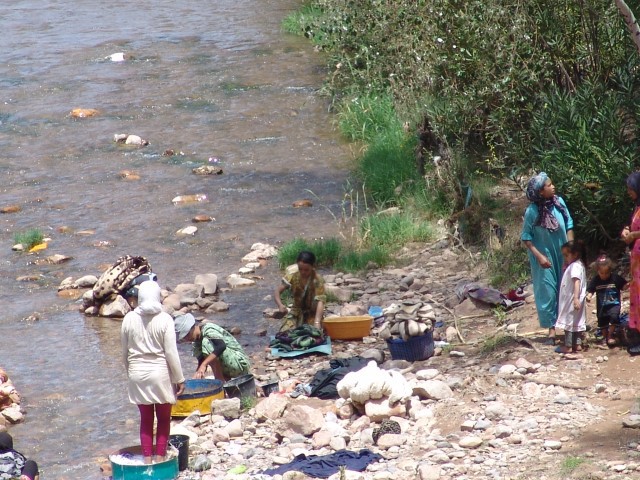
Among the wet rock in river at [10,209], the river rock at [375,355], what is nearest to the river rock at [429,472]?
the river rock at [375,355]

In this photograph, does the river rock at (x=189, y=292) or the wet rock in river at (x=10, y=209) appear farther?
the wet rock in river at (x=10, y=209)

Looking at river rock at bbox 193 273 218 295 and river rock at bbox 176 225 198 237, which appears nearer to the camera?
river rock at bbox 193 273 218 295

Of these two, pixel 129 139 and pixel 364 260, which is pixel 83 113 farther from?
pixel 364 260

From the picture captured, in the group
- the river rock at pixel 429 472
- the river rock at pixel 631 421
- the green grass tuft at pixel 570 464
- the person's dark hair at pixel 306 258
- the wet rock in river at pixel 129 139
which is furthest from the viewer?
the wet rock in river at pixel 129 139

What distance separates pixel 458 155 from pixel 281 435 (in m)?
5.43

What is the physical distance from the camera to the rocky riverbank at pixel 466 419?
6.21 meters

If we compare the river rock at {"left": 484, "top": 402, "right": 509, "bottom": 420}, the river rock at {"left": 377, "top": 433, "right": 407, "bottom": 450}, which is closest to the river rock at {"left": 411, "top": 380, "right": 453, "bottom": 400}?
the river rock at {"left": 484, "top": 402, "right": 509, "bottom": 420}

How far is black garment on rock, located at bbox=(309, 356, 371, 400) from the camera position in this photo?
8094 millimetres

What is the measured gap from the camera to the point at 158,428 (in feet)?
22.9

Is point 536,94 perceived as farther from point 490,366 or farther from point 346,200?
point 346,200

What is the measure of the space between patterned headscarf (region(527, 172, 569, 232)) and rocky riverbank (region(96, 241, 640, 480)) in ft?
3.01

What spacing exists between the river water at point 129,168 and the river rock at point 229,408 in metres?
0.76

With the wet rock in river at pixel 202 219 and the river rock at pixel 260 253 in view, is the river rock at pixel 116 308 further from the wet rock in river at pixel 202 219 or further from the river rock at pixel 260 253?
the wet rock in river at pixel 202 219

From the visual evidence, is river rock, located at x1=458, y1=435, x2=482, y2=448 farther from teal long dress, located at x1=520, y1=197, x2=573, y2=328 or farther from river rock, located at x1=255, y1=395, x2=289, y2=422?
teal long dress, located at x1=520, y1=197, x2=573, y2=328
